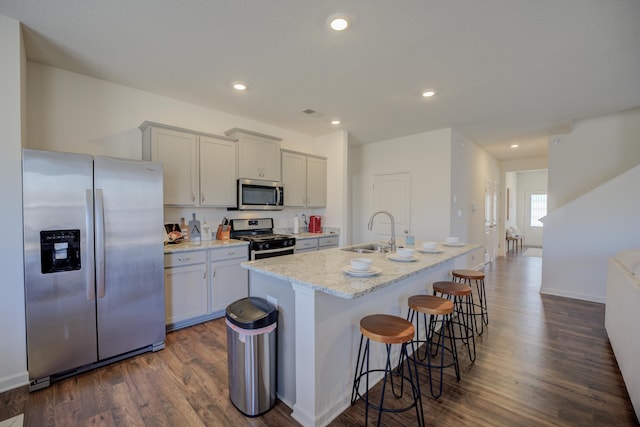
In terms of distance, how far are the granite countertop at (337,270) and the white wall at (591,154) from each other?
3.24m

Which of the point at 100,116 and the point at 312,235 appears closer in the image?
the point at 100,116

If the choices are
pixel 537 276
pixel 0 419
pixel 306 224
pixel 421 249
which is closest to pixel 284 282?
pixel 421 249

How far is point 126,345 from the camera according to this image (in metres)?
2.40

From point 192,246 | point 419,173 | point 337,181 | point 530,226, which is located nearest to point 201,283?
point 192,246

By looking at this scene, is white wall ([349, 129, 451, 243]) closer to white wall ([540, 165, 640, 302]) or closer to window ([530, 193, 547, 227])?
white wall ([540, 165, 640, 302])

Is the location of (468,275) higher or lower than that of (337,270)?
lower

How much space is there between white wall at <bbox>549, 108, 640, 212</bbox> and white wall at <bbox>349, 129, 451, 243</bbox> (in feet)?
5.61

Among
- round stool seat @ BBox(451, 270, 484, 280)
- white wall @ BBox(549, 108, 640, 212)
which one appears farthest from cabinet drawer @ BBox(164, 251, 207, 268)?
white wall @ BBox(549, 108, 640, 212)

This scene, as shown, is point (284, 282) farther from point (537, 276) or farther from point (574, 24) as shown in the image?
point (537, 276)

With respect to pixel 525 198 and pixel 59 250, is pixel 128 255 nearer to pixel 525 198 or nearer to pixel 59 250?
pixel 59 250

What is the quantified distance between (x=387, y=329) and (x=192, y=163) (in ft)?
9.60

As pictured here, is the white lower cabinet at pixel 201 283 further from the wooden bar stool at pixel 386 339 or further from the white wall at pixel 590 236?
the white wall at pixel 590 236

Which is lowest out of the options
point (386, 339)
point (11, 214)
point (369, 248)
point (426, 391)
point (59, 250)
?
point (426, 391)

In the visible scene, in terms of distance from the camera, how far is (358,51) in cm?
235
